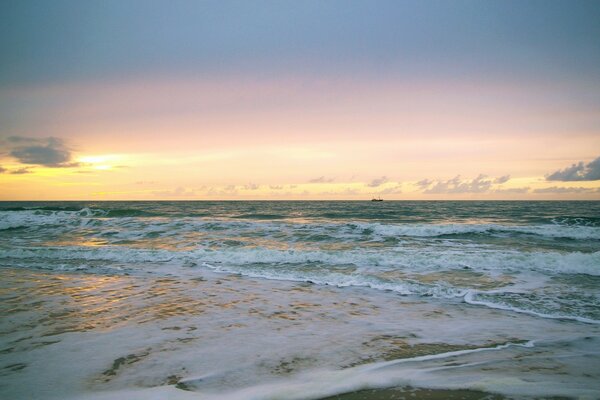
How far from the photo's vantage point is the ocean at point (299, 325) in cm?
379

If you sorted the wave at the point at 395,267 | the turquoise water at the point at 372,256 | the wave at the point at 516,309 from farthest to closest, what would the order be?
1. the turquoise water at the point at 372,256
2. the wave at the point at 395,267
3. the wave at the point at 516,309

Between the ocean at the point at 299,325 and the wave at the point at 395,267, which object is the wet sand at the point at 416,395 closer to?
the ocean at the point at 299,325

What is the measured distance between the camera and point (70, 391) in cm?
365

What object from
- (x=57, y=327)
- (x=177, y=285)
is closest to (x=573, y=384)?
(x=57, y=327)

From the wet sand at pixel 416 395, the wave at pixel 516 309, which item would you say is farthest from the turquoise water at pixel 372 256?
the wet sand at pixel 416 395

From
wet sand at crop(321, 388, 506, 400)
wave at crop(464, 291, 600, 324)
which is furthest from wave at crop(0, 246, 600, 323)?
wet sand at crop(321, 388, 506, 400)

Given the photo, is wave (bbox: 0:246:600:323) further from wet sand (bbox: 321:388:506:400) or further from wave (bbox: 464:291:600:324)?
wet sand (bbox: 321:388:506:400)

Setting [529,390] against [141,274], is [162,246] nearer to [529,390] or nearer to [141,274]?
[141,274]

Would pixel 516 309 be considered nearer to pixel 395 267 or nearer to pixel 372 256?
pixel 395 267

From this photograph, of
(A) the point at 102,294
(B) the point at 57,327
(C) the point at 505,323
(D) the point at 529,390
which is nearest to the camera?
(D) the point at 529,390

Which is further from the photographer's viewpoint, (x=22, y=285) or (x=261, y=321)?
(x=22, y=285)

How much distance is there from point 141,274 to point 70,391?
715 cm

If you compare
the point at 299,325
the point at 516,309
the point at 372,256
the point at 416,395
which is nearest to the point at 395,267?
the point at 372,256

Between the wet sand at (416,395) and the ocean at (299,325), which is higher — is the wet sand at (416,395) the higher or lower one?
the higher one
